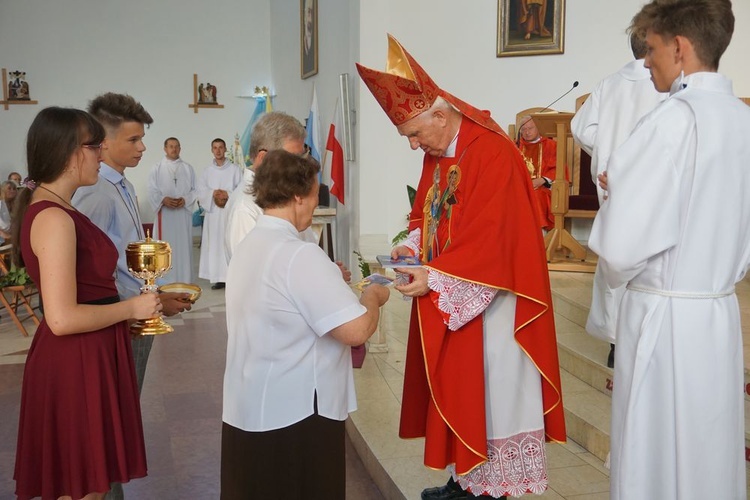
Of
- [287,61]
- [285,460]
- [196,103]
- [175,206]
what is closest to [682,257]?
[285,460]

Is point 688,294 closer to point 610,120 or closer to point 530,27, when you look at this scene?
point 610,120

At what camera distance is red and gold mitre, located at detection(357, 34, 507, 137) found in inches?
90.8

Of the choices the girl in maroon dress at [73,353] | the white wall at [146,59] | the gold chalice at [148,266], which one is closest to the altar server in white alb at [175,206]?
the white wall at [146,59]

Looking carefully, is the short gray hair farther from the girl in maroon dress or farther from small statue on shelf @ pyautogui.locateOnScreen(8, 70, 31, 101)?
small statue on shelf @ pyautogui.locateOnScreen(8, 70, 31, 101)

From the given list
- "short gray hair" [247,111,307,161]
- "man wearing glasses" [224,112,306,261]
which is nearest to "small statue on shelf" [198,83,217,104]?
"man wearing glasses" [224,112,306,261]

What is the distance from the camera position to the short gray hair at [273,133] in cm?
271

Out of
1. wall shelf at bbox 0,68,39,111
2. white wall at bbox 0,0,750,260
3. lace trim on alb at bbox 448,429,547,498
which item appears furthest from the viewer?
wall shelf at bbox 0,68,39,111

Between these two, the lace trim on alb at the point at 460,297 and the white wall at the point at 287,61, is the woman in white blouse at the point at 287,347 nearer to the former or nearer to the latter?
the lace trim on alb at the point at 460,297

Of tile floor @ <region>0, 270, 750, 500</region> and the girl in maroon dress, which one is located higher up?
the girl in maroon dress

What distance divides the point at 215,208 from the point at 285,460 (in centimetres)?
745

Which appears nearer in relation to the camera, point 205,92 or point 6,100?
point 6,100

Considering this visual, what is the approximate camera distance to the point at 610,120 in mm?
3586

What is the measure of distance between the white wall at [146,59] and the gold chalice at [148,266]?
10.2m

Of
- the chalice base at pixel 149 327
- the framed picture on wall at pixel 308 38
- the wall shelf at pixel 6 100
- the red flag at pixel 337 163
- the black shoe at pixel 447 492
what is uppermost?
the framed picture on wall at pixel 308 38
